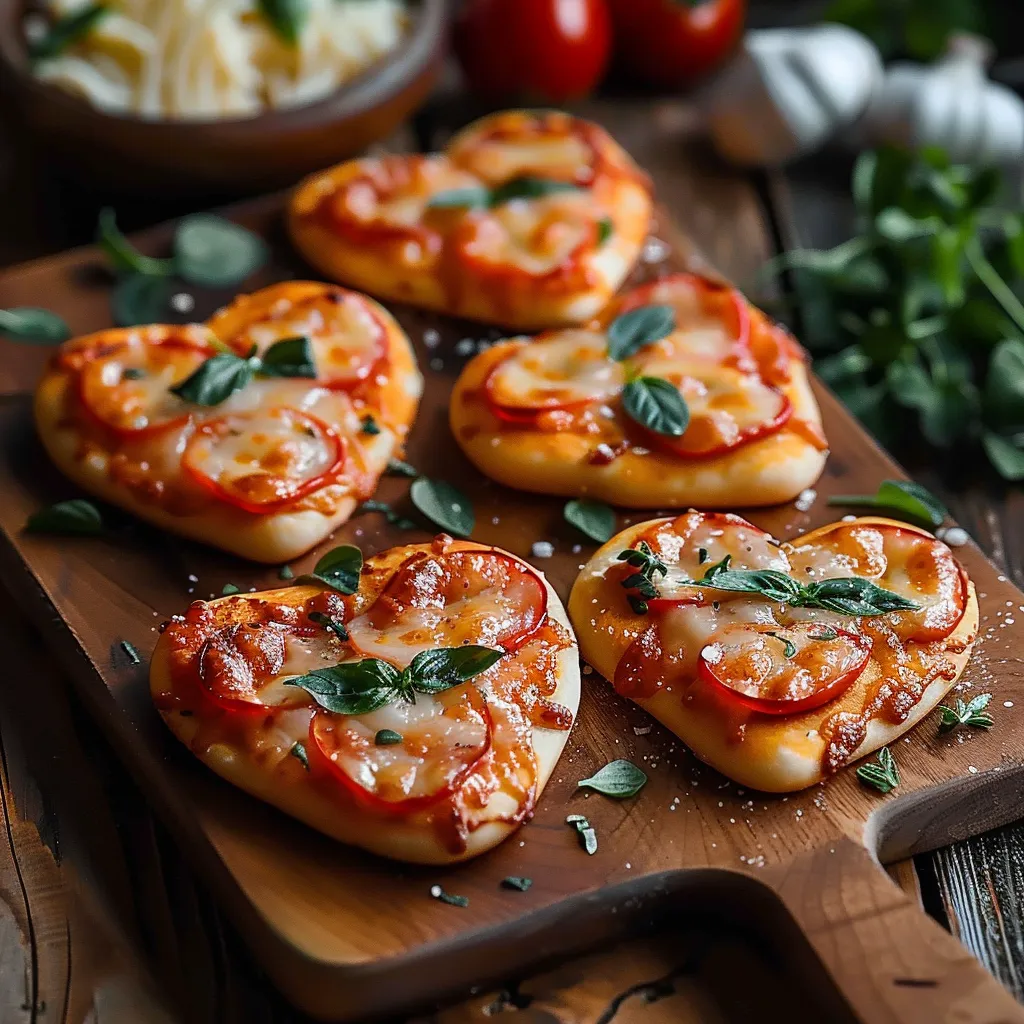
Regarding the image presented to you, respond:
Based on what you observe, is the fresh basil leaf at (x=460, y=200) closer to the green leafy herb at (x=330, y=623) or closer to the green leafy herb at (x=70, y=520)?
the green leafy herb at (x=70, y=520)

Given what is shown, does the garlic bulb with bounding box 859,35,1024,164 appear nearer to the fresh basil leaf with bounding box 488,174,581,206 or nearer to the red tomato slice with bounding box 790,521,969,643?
the fresh basil leaf with bounding box 488,174,581,206

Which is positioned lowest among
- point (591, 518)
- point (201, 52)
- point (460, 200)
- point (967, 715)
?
point (967, 715)

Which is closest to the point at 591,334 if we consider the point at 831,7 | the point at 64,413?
the point at 64,413

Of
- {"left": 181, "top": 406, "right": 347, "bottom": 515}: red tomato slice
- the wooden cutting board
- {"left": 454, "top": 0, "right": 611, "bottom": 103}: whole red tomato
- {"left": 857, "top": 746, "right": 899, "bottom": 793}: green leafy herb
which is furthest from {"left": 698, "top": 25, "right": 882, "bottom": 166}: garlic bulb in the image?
{"left": 857, "top": 746, "right": 899, "bottom": 793}: green leafy herb

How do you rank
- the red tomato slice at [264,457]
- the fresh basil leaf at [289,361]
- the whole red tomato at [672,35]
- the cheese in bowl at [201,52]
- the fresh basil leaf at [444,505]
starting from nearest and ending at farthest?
the red tomato slice at [264,457]
the fresh basil leaf at [444,505]
the fresh basil leaf at [289,361]
the cheese in bowl at [201,52]
the whole red tomato at [672,35]

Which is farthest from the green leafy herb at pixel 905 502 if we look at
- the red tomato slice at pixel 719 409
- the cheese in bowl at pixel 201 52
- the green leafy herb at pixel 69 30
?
the green leafy herb at pixel 69 30

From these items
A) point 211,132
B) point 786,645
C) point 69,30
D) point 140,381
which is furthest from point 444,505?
point 69,30

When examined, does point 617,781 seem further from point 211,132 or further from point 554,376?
point 211,132

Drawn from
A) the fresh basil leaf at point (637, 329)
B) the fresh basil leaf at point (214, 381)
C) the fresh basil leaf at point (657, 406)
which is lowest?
the fresh basil leaf at point (657, 406)
